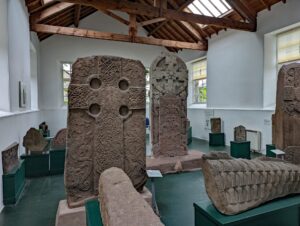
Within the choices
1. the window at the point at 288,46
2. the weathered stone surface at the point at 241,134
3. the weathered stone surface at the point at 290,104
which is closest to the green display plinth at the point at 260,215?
the weathered stone surface at the point at 290,104

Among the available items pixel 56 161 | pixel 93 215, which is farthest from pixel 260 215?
pixel 56 161

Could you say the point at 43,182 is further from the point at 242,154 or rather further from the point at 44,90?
the point at 44,90

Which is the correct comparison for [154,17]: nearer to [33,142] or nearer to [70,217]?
[33,142]

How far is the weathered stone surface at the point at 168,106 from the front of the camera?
4594 mm

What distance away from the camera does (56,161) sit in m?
4.15

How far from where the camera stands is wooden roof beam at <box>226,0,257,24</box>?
5685mm

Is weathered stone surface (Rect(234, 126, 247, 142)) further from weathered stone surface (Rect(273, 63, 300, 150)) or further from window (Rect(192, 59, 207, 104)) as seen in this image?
window (Rect(192, 59, 207, 104))

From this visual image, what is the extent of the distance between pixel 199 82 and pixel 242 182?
7.66 meters

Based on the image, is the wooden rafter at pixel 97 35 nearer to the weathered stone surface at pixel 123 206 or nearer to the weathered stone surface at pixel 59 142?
the weathered stone surface at pixel 59 142

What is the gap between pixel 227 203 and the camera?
166cm

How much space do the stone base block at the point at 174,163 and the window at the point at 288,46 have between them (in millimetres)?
3285

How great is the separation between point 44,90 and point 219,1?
666 cm

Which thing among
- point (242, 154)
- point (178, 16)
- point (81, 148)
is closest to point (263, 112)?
point (242, 154)

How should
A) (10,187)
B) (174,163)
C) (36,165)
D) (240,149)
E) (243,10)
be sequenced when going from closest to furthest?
(10,187), (36,165), (174,163), (240,149), (243,10)
